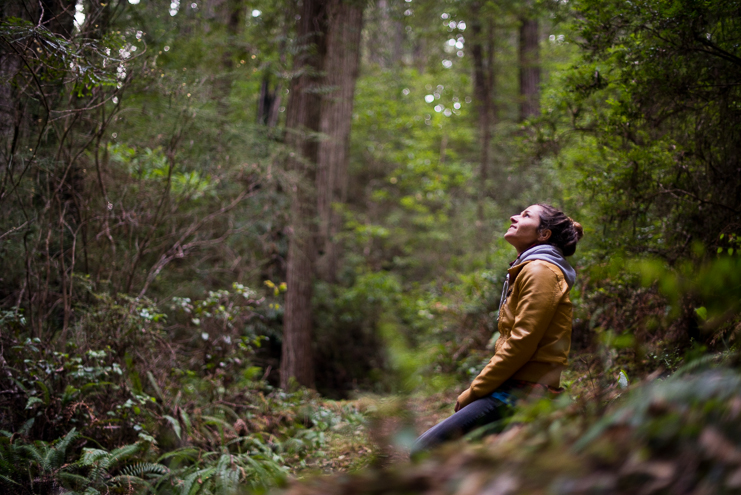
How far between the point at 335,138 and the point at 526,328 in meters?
12.2

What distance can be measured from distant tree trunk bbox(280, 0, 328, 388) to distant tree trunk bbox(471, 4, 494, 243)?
5.42 meters

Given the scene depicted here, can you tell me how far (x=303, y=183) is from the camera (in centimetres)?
898

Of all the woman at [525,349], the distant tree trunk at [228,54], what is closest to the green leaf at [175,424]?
the woman at [525,349]

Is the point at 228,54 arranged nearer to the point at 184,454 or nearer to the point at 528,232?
the point at 184,454

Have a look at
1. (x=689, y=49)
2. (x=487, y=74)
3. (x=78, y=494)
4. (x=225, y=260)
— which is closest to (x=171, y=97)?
(x=225, y=260)

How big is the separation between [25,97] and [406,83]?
1552 centimetres

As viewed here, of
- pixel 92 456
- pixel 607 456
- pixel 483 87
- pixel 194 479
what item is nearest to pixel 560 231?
pixel 607 456

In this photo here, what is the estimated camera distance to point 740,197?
13.0 feet

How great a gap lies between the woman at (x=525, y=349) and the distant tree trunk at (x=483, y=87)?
10.7 m

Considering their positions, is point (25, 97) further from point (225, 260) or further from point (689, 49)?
point (689, 49)

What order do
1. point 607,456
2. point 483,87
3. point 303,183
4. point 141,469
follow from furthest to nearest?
1. point 483,87
2. point 303,183
3. point 141,469
4. point 607,456

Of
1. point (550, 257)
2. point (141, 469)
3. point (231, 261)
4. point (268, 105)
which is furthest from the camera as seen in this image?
point (268, 105)

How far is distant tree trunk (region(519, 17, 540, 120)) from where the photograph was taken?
13.6 metres

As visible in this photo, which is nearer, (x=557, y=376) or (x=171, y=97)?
(x=557, y=376)
